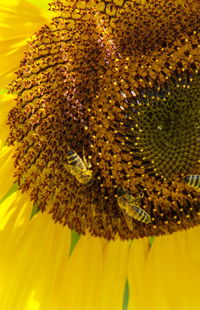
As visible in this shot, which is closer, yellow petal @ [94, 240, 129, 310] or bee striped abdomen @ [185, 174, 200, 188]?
bee striped abdomen @ [185, 174, 200, 188]

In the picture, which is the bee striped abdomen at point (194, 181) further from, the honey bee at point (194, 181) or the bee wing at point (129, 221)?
the bee wing at point (129, 221)

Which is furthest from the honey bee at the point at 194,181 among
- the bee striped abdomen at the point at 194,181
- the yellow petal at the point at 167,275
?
the yellow petal at the point at 167,275

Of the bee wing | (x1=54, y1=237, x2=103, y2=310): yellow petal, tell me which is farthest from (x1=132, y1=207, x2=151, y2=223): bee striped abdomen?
(x1=54, y1=237, x2=103, y2=310): yellow petal

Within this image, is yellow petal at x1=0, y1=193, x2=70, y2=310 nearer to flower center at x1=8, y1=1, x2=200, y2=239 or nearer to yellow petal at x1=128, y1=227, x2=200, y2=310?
flower center at x1=8, y1=1, x2=200, y2=239

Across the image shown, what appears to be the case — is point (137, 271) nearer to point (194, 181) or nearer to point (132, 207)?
point (132, 207)

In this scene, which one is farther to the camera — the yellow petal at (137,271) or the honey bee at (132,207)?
the yellow petal at (137,271)

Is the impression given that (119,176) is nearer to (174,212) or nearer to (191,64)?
(174,212)

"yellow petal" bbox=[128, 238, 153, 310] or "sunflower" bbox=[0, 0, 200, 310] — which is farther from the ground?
"sunflower" bbox=[0, 0, 200, 310]

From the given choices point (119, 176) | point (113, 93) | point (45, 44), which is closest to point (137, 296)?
point (119, 176)
